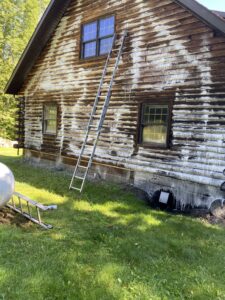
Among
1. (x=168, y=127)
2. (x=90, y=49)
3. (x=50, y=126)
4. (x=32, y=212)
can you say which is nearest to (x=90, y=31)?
(x=90, y=49)

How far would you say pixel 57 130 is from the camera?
1215cm

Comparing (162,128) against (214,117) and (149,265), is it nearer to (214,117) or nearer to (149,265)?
(214,117)

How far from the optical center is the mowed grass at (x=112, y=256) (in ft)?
12.4

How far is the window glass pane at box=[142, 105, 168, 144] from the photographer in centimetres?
838

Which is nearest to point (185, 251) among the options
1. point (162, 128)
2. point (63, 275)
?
point (63, 275)

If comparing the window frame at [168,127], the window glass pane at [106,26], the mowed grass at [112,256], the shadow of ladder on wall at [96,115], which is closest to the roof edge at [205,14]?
the window frame at [168,127]

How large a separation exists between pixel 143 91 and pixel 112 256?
5.42m

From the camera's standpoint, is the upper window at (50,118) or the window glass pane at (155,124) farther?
the upper window at (50,118)

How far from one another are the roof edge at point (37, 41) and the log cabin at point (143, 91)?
52 millimetres

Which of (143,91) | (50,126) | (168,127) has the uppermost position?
(143,91)

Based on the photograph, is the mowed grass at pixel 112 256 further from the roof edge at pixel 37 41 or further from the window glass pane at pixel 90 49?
the roof edge at pixel 37 41

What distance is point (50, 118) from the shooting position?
1276 centimetres

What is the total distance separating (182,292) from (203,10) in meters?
6.12

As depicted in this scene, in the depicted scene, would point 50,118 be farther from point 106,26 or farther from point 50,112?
point 106,26
